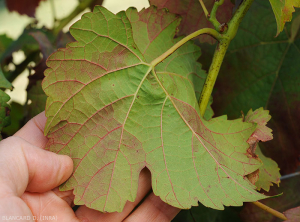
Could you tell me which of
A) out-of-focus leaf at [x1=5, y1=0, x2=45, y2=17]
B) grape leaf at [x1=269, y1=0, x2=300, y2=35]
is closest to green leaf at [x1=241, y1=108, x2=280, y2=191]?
grape leaf at [x1=269, y1=0, x2=300, y2=35]

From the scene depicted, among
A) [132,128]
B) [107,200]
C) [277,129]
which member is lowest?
[277,129]

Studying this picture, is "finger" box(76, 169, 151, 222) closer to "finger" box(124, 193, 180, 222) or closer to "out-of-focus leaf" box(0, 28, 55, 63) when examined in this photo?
"finger" box(124, 193, 180, 222)

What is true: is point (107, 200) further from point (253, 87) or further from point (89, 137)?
point (253, 87)

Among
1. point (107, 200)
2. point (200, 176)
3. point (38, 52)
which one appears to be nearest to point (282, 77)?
point (200, 176)

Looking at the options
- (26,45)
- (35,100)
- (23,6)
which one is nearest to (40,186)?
(35,100)

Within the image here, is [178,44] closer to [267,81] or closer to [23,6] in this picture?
[267,81]

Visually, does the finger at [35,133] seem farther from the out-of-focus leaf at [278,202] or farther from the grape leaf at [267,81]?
the out-of-focus leaf at [278,202]

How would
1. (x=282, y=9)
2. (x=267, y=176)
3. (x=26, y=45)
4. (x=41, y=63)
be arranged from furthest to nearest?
(x=26, y=45)
(x=41, y=63)
(x=267, y=176)
(x=282, y=9)
